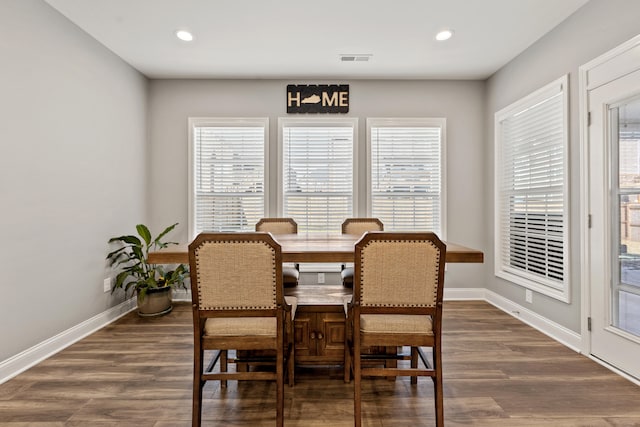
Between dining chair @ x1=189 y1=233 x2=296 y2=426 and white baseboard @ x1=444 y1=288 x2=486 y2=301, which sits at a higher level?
dining chair @ x1=189 y1=233 x2=296 y2=426

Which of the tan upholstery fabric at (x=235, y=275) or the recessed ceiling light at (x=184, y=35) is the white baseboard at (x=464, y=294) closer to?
the tan upholstery fabric at (x=235, y=275)

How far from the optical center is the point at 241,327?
62.8 inches

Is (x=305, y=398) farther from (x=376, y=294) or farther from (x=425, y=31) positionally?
(x=425, y=31)

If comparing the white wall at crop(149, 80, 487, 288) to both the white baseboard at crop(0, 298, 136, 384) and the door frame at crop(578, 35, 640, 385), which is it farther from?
the door frame at crop(578, 35, 640, 385)

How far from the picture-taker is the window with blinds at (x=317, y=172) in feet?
13.2

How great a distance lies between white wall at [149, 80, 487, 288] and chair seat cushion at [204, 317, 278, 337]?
8.33ft

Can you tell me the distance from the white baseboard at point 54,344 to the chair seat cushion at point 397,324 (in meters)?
2.44

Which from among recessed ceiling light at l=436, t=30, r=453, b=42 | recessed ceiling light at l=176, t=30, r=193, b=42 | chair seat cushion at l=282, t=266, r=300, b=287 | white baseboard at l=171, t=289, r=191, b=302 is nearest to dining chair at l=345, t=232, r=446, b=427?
chair seat cushion at l=282, t=266, r=300, b=287

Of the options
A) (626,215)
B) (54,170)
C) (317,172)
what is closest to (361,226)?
(317,172)

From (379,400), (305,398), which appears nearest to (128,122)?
(305,398)

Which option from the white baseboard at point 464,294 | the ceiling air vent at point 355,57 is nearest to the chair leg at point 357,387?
the white baseboard at point 464,294

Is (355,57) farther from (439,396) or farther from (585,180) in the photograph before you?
(439,396)

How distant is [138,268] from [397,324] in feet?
9.61

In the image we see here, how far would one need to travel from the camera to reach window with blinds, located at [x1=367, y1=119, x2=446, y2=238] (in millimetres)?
4031
